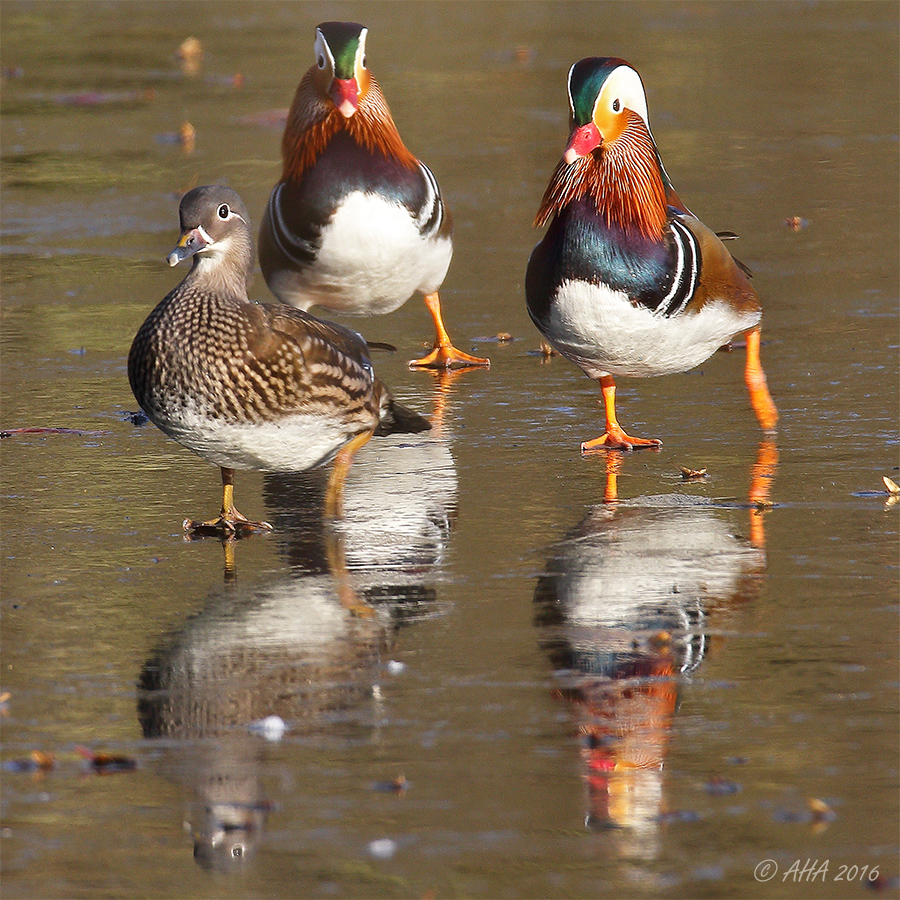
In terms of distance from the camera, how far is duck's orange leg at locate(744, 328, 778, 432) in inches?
262

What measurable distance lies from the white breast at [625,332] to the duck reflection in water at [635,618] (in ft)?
1.88

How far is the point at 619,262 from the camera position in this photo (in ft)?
20.0

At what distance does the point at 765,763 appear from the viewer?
3586 millimetres

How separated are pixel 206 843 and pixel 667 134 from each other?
10.8 m

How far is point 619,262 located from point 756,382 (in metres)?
1.05

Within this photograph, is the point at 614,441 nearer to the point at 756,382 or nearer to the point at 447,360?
the point at 756,382

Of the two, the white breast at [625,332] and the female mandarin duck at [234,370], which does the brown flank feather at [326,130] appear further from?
the female mandarin duck at [234,370]

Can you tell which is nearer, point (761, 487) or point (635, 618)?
point (635, 618)

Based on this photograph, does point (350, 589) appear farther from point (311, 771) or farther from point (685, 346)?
point (685, 346)

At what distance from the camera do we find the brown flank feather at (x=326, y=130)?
7.70m

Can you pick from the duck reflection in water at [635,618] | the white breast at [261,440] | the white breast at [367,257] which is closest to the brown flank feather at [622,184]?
the duck reflection in water at [635,618]

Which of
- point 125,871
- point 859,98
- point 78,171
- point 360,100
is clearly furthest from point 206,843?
point 859,98

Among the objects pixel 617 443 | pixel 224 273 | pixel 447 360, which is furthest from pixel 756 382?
pixel 224 273

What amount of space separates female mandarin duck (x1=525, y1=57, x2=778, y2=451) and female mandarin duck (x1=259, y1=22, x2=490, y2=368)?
49.3 inches
